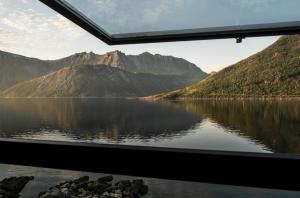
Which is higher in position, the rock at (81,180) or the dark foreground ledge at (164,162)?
the dark foreground ledge at (164,162)

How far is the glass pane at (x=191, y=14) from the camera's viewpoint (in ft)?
9.03

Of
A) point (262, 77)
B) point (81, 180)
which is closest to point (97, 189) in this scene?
point (81, 180)

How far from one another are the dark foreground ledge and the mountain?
5542 inches

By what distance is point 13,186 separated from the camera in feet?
122

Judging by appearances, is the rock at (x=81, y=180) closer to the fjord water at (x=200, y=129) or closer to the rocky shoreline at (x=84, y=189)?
the rocky shoreline at (x=84, y=189)

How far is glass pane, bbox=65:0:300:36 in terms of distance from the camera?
9.03ft

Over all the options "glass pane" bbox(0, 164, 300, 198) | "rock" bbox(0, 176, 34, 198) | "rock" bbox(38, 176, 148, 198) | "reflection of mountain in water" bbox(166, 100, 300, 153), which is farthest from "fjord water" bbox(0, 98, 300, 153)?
"rock" bbox(0, 176, 34, 198)

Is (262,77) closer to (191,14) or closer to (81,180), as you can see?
(81,180)

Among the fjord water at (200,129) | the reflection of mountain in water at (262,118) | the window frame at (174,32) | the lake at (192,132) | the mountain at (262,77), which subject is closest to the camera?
the window frame at (174,32)

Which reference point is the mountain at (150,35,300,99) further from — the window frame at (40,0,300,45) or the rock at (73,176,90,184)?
the window frame at (40,0,300,45)

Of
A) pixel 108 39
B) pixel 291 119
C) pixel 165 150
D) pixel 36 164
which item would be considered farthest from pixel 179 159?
pixel 291 119

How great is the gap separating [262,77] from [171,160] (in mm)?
142381

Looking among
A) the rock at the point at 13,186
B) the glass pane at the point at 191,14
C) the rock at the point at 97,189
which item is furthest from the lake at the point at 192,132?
the glass pane at the point at 191,14

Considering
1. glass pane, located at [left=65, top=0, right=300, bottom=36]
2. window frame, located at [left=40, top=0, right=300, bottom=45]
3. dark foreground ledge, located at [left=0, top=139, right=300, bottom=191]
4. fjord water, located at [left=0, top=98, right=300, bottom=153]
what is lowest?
fjord water, located at [left=0, top=98, right=300, bottom=153]
